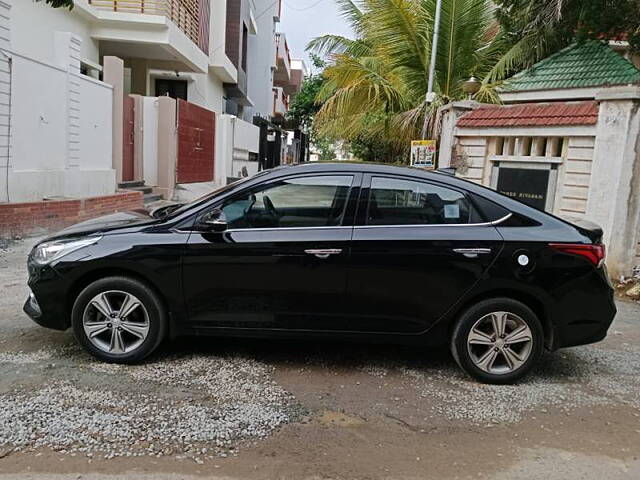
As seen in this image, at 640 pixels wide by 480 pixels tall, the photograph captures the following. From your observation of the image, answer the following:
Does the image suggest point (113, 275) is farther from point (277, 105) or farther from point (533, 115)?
point (277, 105)

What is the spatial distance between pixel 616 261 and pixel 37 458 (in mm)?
7026

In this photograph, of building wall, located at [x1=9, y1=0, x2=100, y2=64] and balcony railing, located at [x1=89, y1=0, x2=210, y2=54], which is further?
balcony railing, located at [x1=89, y1=0, x2=210, y2=54]

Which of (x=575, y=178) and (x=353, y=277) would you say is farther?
(x=575, y=178)

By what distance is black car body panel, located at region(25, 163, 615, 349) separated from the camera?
4074 millimetres

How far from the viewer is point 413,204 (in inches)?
167

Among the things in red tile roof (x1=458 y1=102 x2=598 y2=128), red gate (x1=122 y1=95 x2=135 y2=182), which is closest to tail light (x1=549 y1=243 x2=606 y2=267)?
red tile roof (x1=458 y1=102 x2=598 y2=128)

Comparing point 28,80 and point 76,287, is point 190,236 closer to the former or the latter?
point 76,287

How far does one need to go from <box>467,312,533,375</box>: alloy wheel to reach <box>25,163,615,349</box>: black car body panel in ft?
0.58

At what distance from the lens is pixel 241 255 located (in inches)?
161

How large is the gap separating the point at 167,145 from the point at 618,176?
11.2m

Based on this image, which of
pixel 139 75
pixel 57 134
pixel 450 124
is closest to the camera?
pixel 450 124

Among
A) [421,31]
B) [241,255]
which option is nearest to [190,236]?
[241,255]

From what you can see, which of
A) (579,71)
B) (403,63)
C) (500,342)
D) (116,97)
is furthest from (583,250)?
(116,97)

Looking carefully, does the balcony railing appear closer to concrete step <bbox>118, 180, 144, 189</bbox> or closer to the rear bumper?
concrete step <bbox>118, 180, 144, 189</bbox>
